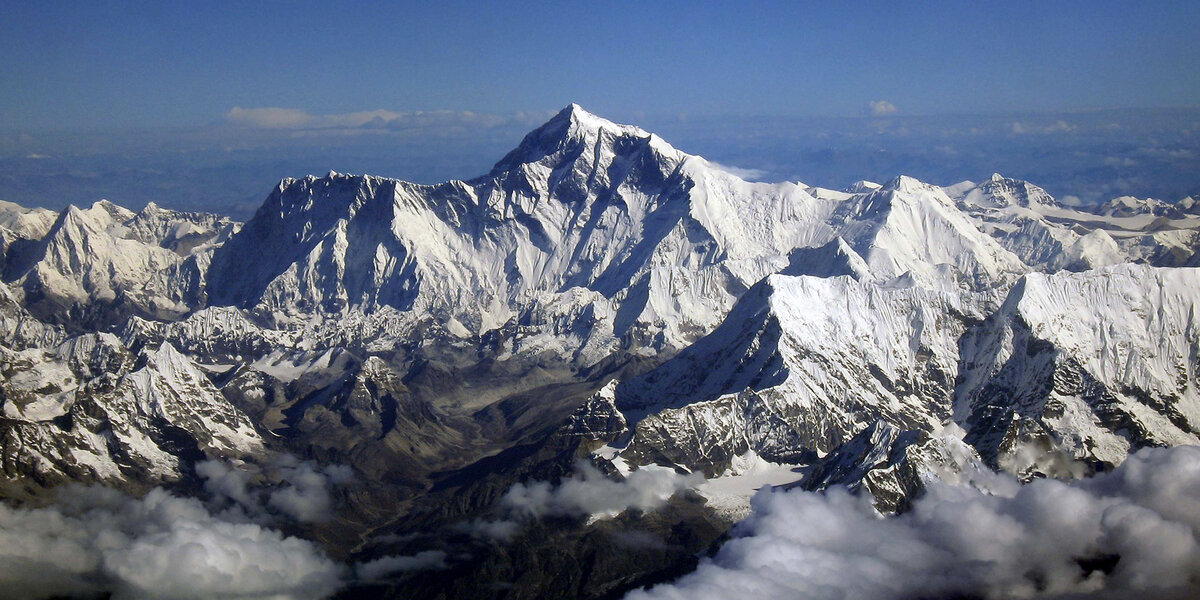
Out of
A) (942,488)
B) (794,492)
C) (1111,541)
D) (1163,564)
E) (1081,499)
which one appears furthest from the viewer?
(794,492)

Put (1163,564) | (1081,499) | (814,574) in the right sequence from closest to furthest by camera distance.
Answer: (1163,564) → (1081,499) → (814,574)

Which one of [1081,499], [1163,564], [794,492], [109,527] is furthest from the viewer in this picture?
[109,527]

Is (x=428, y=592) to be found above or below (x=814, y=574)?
below

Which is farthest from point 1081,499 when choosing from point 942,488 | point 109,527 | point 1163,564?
point 109,527

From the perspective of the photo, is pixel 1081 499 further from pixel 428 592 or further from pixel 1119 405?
pixel 428 592

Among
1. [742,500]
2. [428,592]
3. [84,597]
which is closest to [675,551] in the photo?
[742,500]

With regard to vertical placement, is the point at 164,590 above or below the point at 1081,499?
below

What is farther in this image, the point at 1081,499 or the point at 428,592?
the point at 428,592

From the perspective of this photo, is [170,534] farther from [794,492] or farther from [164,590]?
[794,492]

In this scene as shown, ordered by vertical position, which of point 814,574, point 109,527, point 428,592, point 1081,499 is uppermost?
point 1081,499
